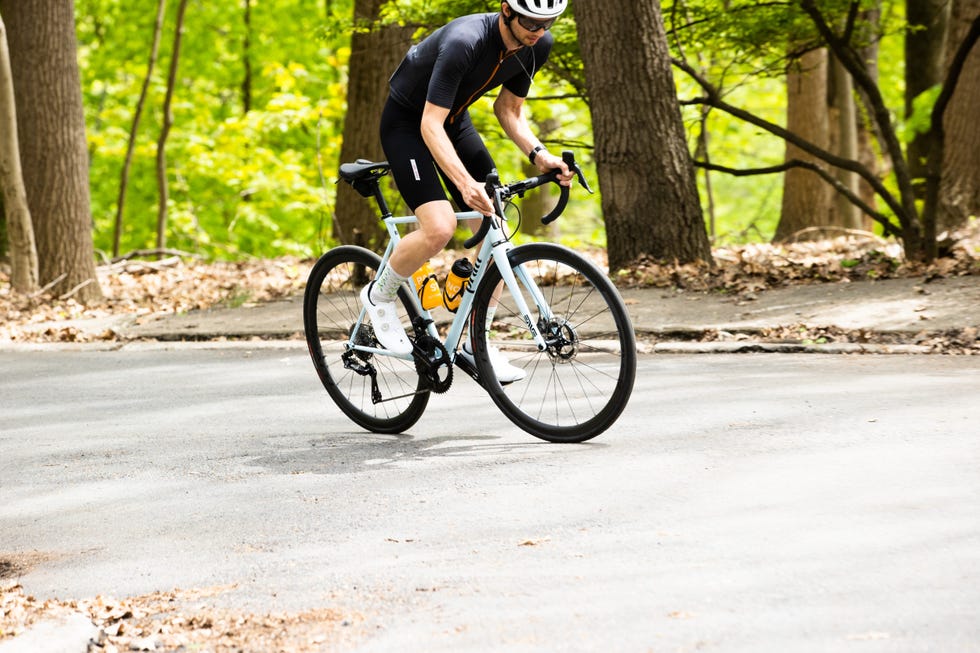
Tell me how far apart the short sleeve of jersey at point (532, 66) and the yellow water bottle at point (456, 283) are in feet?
2.83

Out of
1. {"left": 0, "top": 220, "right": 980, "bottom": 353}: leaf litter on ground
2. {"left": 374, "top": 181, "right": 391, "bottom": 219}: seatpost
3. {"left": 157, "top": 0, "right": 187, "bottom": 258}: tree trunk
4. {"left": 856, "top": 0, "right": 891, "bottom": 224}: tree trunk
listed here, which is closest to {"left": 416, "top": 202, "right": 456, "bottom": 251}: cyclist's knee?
{"left": 374, "top": 181, "right": 391, "bottom": 219}: seatpost

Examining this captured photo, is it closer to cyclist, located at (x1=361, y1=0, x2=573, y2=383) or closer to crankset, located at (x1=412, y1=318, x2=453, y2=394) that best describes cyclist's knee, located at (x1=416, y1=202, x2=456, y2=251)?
cyclist, located at (x1=361, y1=0, x2=573, y2=383)

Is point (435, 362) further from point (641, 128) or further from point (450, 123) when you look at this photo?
point (641, 128)

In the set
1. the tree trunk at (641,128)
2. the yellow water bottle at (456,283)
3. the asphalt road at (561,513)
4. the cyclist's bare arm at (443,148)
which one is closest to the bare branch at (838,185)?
the tree trunk at (641,128)

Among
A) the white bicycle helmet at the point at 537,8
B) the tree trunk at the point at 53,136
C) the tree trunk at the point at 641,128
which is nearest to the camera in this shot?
the white bicycle helmet at the point at 537,8

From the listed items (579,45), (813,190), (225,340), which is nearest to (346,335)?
(225,340)

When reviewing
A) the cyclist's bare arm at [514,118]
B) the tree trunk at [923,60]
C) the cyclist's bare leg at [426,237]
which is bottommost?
the cyclist's bare leg at [426,237]

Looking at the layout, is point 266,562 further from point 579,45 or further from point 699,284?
point 579,45

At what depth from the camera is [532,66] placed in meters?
5.53

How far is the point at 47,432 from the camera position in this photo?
6.57 m

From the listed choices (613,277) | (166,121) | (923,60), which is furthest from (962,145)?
(166,121)

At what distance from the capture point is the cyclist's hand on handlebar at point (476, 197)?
17.1ft

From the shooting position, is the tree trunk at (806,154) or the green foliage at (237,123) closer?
the tree trunk at (806,154)

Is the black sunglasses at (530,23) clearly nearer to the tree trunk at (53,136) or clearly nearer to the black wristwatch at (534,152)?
the black wristwatch at (534,152)
